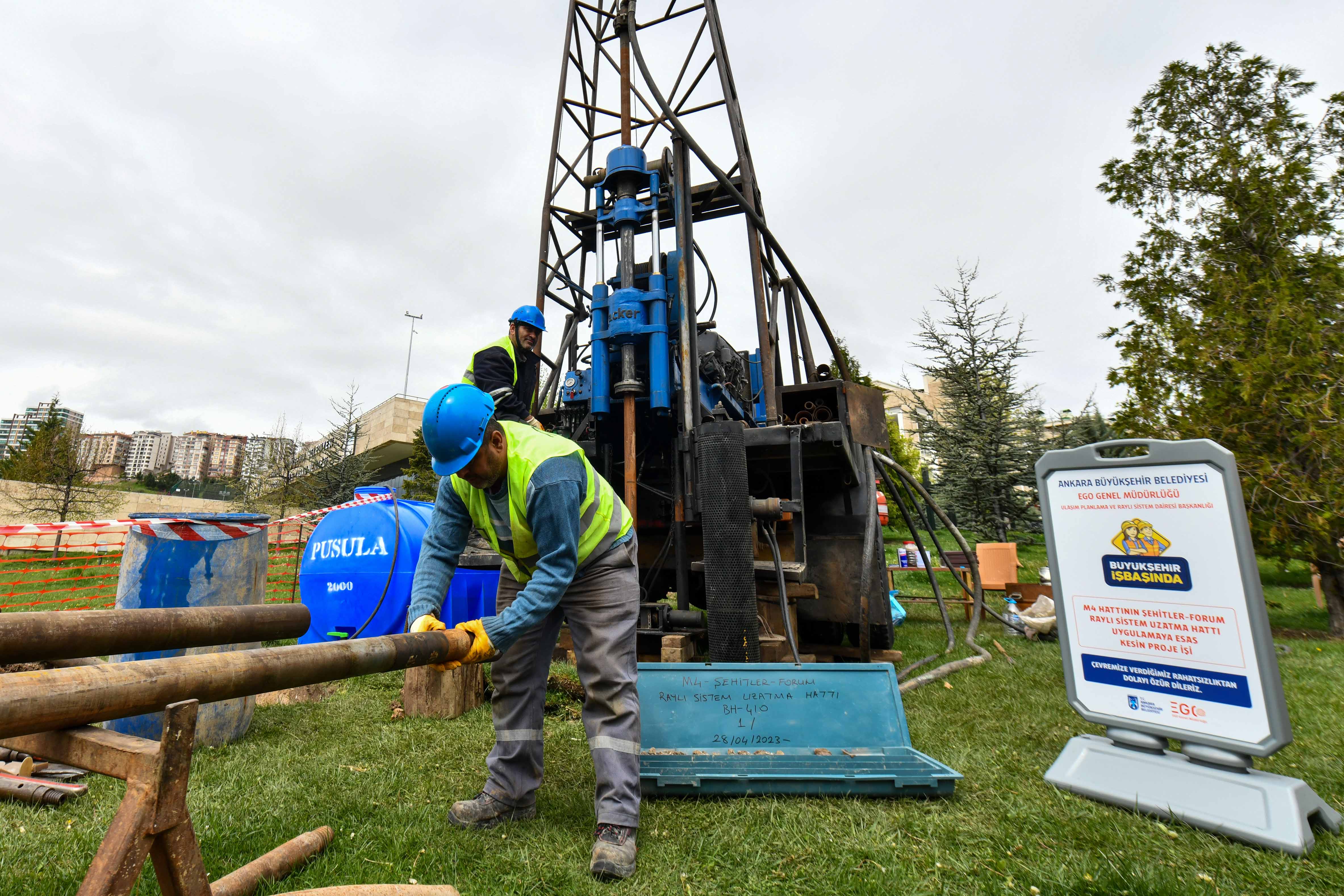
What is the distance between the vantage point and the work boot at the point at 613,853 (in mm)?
2146

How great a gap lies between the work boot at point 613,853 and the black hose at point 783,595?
5.49 feet

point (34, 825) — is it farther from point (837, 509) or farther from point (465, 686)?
point (837, 509)

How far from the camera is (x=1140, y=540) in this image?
2994 mm

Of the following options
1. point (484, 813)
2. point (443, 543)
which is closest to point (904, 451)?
point (443, 543)

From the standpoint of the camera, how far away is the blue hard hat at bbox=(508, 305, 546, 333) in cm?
535

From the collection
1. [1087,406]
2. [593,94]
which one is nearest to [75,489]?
[593,94]

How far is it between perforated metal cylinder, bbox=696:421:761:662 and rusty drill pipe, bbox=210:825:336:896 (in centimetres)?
249

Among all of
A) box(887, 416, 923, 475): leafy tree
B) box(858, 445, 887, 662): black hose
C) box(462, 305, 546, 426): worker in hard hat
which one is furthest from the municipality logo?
box(887, 416, 923, 475): leafy tree

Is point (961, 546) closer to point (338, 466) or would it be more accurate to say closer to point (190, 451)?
point (338, 466)

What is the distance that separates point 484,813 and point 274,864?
0.75m

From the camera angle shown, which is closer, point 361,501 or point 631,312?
point 631,312

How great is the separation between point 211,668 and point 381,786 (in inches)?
72.7

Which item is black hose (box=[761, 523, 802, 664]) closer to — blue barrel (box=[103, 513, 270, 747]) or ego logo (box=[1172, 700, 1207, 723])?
ego logo (box=[1172, 700, 1207, 723])

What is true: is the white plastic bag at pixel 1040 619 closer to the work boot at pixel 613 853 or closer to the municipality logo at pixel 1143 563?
the municipality logo at pixel 1143 563
